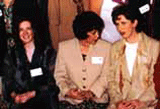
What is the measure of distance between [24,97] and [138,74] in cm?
114

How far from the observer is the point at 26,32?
11.6 ft

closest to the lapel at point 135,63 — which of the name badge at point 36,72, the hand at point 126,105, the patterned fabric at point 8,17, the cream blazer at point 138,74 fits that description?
the cream blazer at point 138,74

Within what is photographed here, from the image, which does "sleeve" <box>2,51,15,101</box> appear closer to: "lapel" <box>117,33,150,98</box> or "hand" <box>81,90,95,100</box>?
"hand" <box>81,90,95,100</box>

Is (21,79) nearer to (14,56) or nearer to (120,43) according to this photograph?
(14,56)

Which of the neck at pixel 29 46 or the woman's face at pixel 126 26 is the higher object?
the woman's face at pixel 126 26

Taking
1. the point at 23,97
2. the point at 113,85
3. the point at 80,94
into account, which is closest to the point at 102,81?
the point at 113,85

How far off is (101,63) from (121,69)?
0.23m

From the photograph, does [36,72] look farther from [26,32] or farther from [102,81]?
[102,81]

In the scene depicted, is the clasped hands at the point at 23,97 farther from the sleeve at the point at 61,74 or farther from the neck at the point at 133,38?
the neck at the point at 133,38

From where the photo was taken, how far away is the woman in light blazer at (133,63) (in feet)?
10.6

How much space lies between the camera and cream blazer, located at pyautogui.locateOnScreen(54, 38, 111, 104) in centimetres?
344

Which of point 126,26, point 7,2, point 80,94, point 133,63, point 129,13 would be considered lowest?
point 80,94

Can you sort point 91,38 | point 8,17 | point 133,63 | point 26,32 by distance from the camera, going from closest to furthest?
point 133,63
point 91,38
point 26,32
point 8,17

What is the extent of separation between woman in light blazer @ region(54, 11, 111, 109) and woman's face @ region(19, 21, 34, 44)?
0.33m
